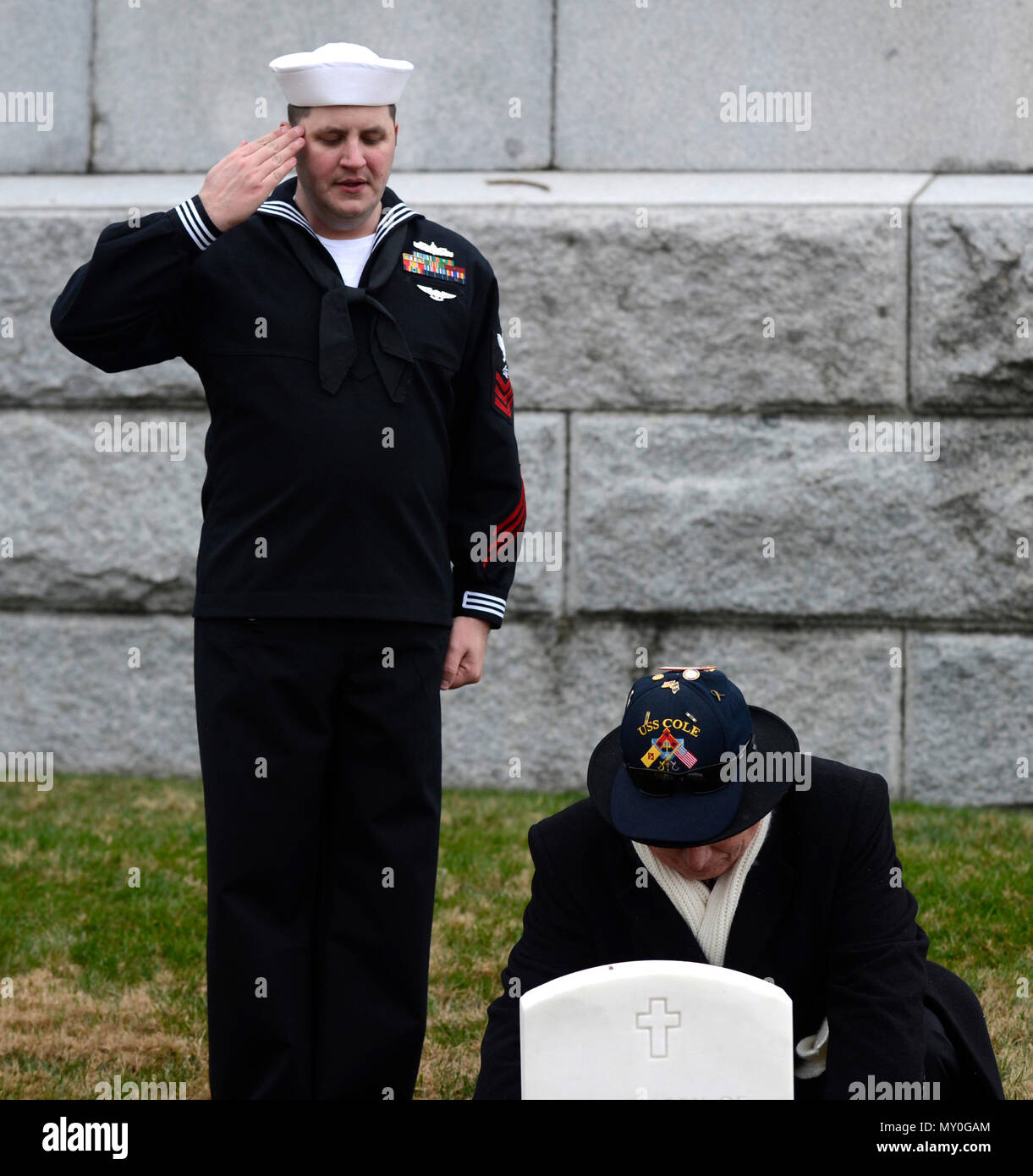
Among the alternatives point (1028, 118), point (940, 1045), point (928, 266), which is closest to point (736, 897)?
point (940, 1045)

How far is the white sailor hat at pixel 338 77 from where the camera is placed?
2.74 m

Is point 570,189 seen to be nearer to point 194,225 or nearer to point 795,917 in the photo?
point 194,225

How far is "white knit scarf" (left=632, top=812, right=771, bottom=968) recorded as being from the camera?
96.9 inches

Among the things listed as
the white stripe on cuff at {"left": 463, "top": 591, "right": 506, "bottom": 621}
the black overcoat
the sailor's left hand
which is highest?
the white stripe on cuff at {"left": 463, "top": 591, "right": 506, "bottom": 621}

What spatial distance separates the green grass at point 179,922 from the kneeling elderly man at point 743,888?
87cm

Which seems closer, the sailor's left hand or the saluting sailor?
the saluting sailor

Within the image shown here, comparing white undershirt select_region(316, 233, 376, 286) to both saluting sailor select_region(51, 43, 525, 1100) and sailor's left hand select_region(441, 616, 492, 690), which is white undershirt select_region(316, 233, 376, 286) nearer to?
saluting sailor select_region(51, 43, 525, 1100)

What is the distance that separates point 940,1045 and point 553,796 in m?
2.97

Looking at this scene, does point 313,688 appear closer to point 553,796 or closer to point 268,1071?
point 268,1071

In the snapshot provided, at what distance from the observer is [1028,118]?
5582 mm

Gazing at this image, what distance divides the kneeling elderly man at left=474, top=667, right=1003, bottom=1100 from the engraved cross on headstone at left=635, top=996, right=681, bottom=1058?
0.55 meters

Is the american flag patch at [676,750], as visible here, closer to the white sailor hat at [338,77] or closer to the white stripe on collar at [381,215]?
the white stripe on collar at [381,215]

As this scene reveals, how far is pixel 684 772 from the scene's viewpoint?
2.27 metres

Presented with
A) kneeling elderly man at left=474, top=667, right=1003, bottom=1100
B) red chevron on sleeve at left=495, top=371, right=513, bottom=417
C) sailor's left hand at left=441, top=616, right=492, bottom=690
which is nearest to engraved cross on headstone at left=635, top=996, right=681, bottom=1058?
kneeling elderly man at left=474, top=667, right=1003, bottom=1100
